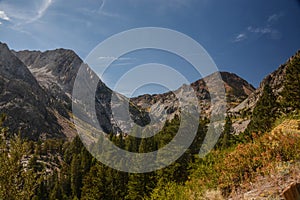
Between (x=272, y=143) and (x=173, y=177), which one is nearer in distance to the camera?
(x=272, y=143)

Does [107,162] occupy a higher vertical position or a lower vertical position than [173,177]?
higher

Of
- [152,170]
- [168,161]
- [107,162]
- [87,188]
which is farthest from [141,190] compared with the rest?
[107,162]

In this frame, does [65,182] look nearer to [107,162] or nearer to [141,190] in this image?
[107,162]

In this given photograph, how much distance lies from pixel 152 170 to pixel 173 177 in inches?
215

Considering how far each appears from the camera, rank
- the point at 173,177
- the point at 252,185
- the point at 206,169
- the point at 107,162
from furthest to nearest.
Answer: the point at 107,162 → the point at 173,177 → the point at 206,169 → the point at 252,185

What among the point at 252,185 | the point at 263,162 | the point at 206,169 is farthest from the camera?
the point at 206,169

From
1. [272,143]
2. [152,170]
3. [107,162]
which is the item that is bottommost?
[272,143]

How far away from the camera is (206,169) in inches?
591

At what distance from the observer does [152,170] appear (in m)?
37.2

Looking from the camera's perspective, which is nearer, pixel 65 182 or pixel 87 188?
pixel 87 188

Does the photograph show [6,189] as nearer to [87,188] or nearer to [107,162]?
[87,188]

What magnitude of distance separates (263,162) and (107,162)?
141 feet

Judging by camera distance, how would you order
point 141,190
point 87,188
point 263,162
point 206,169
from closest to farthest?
1. point 263,162
2. point 206,169
3. point 141,190
4. point 87,188

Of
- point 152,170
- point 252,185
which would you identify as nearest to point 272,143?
point 252,185
